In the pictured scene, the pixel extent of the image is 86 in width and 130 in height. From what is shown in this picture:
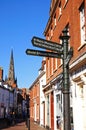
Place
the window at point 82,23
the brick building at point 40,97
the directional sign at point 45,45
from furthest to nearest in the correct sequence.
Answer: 1. the brick building at point 40,97
2. the window at point 82,23
3. the directional sign at point 45,45

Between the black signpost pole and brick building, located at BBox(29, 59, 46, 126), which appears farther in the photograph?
brick building, located at BBox(29, 59, 46, 126)

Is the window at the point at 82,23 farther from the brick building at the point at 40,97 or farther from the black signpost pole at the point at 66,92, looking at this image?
the brick building at the point at 40,97

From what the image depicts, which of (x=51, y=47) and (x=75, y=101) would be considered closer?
(x=51, y=47)

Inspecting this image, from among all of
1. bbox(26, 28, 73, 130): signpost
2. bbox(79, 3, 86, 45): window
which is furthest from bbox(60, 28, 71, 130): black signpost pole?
bbox(79, 3, 86, 45): window

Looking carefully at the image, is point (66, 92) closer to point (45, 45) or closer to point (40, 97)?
point (45, 45)

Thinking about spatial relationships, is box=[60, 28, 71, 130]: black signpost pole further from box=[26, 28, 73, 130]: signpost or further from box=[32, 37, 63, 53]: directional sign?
box=[32, 37, 63, 53]: directional sign

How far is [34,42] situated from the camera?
745 cm

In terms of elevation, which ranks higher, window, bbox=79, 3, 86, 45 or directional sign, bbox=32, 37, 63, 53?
window, bbox=79, 3, 86, 45

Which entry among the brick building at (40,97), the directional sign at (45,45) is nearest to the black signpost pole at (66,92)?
the directional sign at (45,45)

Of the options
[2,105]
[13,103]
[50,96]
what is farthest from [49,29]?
[13,103]

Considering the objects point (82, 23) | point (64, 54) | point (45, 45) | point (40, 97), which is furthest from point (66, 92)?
point (40, 97)

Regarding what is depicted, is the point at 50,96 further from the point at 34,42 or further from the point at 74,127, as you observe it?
the point at 34,42

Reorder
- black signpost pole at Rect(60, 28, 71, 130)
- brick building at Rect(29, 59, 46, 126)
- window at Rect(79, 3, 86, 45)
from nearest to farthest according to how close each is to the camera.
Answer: black signpost pole at Rect(60, 28, 71, 130), window at Rect(79, 3, 86, 45), brick building at Rect(29, 59, 46, 126)

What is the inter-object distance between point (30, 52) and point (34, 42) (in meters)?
Answer: 0.34
